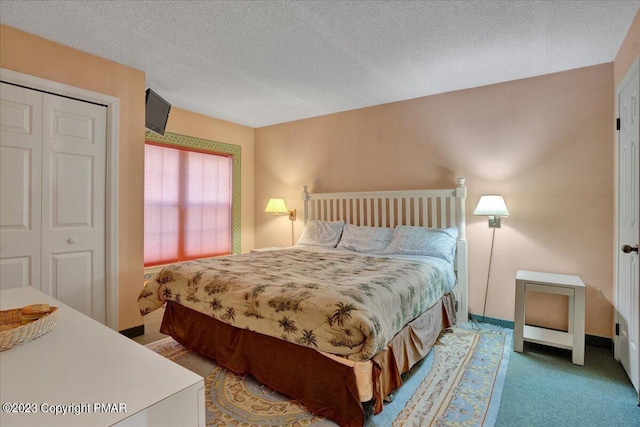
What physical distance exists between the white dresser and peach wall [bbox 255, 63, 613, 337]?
3180mm

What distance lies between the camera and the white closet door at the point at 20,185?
90.2 inches

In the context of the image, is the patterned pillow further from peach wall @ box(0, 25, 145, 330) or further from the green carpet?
peach wall @ box(0, 25, 145, 330)

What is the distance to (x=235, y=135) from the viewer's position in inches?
192

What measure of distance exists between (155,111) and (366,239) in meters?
2.66

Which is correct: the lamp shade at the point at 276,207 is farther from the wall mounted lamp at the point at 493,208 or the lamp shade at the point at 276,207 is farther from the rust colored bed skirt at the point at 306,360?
the wall mounted lamp at the point at 493,208

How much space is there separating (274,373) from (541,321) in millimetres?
2539

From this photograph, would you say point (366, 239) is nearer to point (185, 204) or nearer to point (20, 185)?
point (185, 204)

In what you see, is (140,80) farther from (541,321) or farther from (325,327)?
(541,321)

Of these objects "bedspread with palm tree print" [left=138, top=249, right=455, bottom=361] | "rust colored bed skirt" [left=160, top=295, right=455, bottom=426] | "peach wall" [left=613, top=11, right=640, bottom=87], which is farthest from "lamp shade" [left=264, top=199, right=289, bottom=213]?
"peach wall" [left=613, top=11, right=640, bottom=87]

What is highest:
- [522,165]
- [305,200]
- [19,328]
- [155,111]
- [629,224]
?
[155,111]

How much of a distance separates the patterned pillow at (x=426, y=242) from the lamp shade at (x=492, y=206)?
367mm

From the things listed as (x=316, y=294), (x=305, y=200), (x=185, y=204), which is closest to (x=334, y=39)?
(x=316, y=294)

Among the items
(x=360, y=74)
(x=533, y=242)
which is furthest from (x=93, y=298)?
(x=533, y=242)

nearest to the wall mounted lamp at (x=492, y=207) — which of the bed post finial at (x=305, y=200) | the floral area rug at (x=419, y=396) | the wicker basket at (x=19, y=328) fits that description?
the floral area rug at (x=419, y=396)
